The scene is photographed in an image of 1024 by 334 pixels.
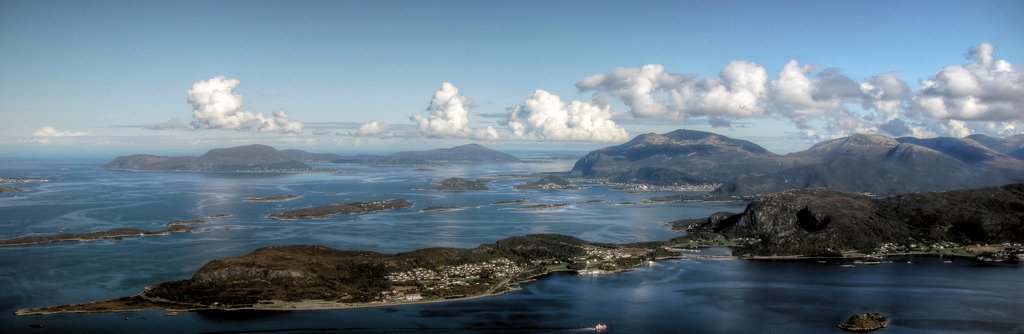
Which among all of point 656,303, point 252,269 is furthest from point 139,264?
point 656,303

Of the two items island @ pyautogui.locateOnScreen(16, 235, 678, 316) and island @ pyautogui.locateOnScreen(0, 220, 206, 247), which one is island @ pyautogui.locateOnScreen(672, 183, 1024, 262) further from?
island @ pyautogui.locateOnScreen(0, 220, 206, 247)

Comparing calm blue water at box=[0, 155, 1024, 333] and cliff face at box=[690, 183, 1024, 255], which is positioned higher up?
cliff face at box=[690, 183, 1024, 255]

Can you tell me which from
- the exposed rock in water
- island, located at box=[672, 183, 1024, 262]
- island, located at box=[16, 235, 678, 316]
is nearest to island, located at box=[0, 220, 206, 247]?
island, located at box=[16, 235, 678, 316]

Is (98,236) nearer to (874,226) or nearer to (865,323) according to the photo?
(865,323)

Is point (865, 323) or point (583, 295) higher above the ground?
point (865, 323)

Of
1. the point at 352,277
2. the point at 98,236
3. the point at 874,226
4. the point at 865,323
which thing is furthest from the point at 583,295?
the point at 98,236

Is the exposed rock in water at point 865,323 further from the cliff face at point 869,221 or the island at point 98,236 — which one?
the island at point 98,236

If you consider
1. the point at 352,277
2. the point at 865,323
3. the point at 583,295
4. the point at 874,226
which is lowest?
the point at 583,295
